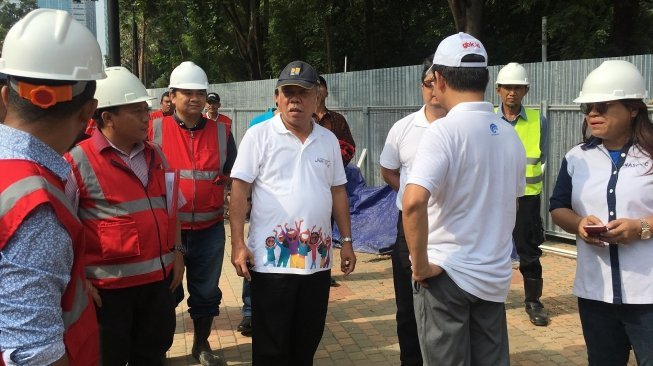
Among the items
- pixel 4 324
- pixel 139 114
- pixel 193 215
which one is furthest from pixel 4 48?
pixel 193 215

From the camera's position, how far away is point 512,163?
2727 mm

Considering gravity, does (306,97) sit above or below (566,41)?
below

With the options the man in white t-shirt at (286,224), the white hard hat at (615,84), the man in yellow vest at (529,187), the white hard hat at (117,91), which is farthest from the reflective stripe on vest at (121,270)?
the man in yellow vest at (529,187)

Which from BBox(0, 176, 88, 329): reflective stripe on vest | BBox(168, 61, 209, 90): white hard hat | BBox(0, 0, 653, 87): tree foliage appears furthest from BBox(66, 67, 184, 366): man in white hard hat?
BBox(0, 0, 653, 87): tree foliage

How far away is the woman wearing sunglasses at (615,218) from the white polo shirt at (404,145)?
1048 mm

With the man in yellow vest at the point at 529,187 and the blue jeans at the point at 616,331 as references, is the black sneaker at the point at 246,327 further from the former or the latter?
the blue jeans at the point at 616,331

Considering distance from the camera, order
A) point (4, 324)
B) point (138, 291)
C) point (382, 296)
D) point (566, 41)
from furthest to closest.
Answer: point (566, 41)
point (382, 296)
point (138, 291)
point (4, 324)

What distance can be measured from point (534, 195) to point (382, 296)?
1.95 meters

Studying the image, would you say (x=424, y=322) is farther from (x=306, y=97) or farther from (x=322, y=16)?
(x=322, y=16)

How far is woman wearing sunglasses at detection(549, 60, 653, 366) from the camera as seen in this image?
281 centimetres

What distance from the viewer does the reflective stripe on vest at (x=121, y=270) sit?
312 centimetres

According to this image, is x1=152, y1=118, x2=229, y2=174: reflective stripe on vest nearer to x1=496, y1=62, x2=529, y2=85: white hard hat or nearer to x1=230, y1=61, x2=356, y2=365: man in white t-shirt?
x1=230, y1=61, x2=356, y2=365: man in white t-shirt

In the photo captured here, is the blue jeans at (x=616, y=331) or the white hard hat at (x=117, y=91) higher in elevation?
the white hard hat at (x=117, y=91)

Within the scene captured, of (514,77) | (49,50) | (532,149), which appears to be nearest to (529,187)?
(532,149)
